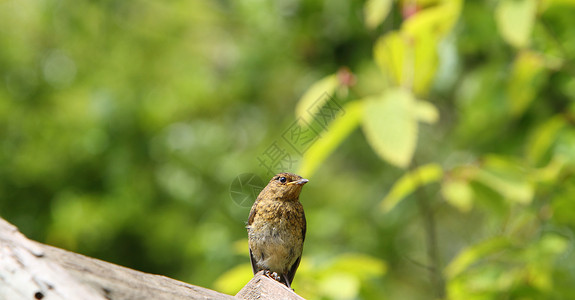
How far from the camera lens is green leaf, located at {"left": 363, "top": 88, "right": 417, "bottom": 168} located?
9.38 ft

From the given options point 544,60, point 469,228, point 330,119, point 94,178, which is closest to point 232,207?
point 94,178

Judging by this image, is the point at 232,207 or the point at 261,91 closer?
the point at 232,207

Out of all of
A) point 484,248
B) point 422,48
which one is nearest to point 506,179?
point 484,248

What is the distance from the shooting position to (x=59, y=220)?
6402 millimetres

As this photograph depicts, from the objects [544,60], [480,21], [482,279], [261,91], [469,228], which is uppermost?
[261,91]

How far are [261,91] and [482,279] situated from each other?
389cm

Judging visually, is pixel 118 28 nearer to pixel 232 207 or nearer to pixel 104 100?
pixel 104 100

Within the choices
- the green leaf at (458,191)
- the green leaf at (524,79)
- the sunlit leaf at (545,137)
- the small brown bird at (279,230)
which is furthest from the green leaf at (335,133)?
the sunlit leaf at (545,137)

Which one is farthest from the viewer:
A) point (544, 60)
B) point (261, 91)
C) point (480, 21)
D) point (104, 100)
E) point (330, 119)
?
point (261, 91)

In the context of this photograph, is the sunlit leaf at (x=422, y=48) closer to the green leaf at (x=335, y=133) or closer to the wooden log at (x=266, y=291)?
the green leaf at (x=335, y=133)

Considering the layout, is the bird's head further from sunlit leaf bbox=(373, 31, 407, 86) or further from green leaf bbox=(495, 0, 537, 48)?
green leaf bbox=(495, 0, 537, 48)

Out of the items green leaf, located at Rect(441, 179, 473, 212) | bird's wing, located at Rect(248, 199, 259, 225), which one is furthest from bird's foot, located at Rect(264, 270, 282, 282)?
green leaf, located at Rect(441, 179, 473, 212)

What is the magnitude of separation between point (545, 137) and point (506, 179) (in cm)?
69

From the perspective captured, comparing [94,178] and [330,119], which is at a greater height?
[94,178]
